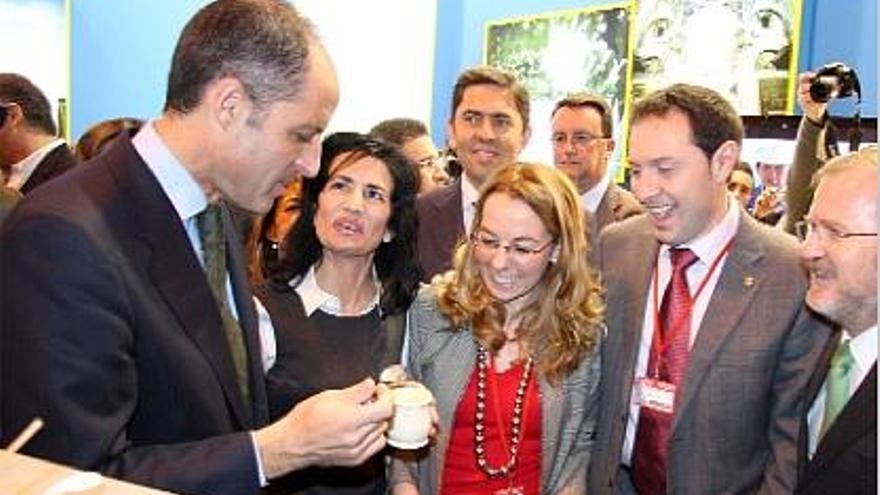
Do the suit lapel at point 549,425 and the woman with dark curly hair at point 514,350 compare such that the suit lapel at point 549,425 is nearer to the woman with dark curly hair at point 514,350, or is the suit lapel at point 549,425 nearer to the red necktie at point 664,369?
the woman with dark curly hair at point 514,350

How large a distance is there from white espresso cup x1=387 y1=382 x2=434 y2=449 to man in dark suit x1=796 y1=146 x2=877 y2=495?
683mm

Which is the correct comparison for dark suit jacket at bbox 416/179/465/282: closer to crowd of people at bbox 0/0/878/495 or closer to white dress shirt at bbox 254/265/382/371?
crowd of people at bbox 0/0/878/495

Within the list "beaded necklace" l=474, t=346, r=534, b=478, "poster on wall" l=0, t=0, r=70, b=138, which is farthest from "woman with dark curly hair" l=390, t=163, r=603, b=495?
"poster on wall" l=0, t=0, r=70, b=138

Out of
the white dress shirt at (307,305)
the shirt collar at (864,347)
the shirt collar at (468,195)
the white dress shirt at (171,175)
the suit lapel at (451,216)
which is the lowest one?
the white dress shirt at (307,305)

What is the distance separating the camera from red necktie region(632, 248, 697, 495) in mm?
1969

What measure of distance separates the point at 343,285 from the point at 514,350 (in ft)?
1.42

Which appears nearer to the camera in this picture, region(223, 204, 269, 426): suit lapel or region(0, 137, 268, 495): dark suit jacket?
region(0, 137, 268, 495): dark suit jacket

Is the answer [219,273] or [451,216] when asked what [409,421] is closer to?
[219,273]

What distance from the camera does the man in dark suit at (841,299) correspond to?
1520 millimetres

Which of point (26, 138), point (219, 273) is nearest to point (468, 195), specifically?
point (219, 273)

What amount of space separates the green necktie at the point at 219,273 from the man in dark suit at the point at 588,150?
232cm

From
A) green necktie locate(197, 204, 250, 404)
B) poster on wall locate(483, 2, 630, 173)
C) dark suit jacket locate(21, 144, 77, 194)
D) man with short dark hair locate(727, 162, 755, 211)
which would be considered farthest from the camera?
poster on wall locate(483, 2, 630, 173)

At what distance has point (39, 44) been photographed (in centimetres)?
830

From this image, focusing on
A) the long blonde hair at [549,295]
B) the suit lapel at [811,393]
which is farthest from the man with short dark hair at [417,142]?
the suit lapel at [811,393]
